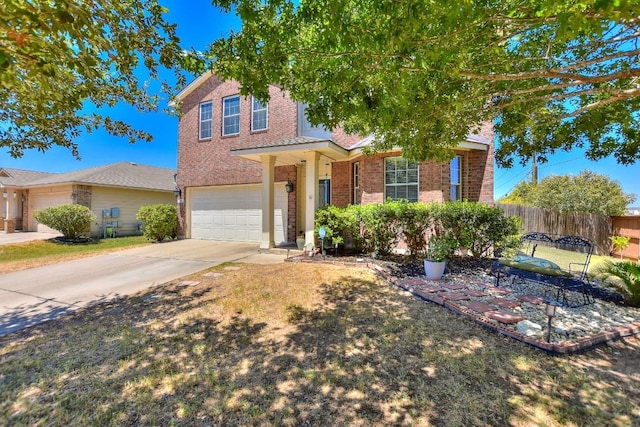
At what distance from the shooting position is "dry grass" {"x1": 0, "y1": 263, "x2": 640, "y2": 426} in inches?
97.1

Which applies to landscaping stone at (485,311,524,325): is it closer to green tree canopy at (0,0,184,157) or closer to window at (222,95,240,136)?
green tree canopy at (0,0,184,157)

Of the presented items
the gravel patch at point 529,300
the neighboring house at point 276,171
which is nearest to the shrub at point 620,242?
Answer: the neighboring house at point 276,171

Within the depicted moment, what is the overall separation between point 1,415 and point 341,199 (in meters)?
10.0

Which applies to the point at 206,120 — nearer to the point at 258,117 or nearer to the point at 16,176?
the point at 258,117

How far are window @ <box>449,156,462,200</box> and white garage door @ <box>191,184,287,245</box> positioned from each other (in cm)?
652

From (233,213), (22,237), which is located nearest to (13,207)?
(22,237)

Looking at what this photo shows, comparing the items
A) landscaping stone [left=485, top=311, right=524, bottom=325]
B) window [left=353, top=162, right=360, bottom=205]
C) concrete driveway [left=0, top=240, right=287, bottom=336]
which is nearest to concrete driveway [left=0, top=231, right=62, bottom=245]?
concrete driveway [left=0, top=240, right=287, bottom=336]

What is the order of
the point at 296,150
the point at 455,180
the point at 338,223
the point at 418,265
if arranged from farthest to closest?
the point at 455,180
the point at 296,150
the point at 338,223
the point at 418,265

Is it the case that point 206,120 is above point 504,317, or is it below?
above

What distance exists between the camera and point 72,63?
278 cm

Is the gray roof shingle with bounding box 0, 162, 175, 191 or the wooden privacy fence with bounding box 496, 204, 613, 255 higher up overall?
the gray roof shingle with bounding box 0, 162, 175, 191

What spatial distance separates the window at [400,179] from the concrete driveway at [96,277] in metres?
4.41

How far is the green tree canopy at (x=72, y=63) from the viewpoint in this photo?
2223 millimetres

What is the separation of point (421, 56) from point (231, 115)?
11802mm
